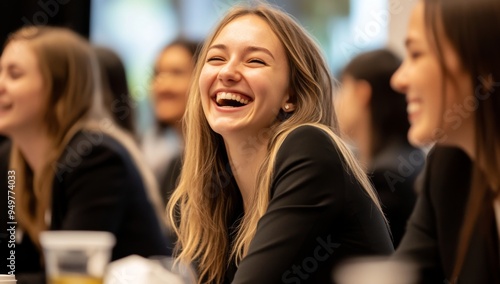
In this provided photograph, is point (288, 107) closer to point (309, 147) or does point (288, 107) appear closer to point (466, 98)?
point (309, 147)

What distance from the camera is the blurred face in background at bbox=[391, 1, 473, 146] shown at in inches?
48.6

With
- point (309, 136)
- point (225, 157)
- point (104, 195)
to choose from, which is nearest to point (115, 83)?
point (104, 195)

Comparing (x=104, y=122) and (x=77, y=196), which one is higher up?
(x=104, y=122)

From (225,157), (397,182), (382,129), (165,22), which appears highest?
(165,22)

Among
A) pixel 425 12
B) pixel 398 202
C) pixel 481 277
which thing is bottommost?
pixel 398 202

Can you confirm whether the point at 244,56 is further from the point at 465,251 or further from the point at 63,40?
the point at 63,40

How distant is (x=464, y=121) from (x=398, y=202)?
Answer: 58.0 inches

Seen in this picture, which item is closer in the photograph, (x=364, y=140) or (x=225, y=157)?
(x=225, y=157)

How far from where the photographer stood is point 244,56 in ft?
6.23

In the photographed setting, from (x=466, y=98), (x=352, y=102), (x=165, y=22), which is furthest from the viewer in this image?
(x=165, y=22)

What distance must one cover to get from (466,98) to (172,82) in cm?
265

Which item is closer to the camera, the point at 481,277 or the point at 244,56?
the point at 481,277

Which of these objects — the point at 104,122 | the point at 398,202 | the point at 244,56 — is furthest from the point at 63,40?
the point at 398,202

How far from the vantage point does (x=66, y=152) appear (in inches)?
100.0
